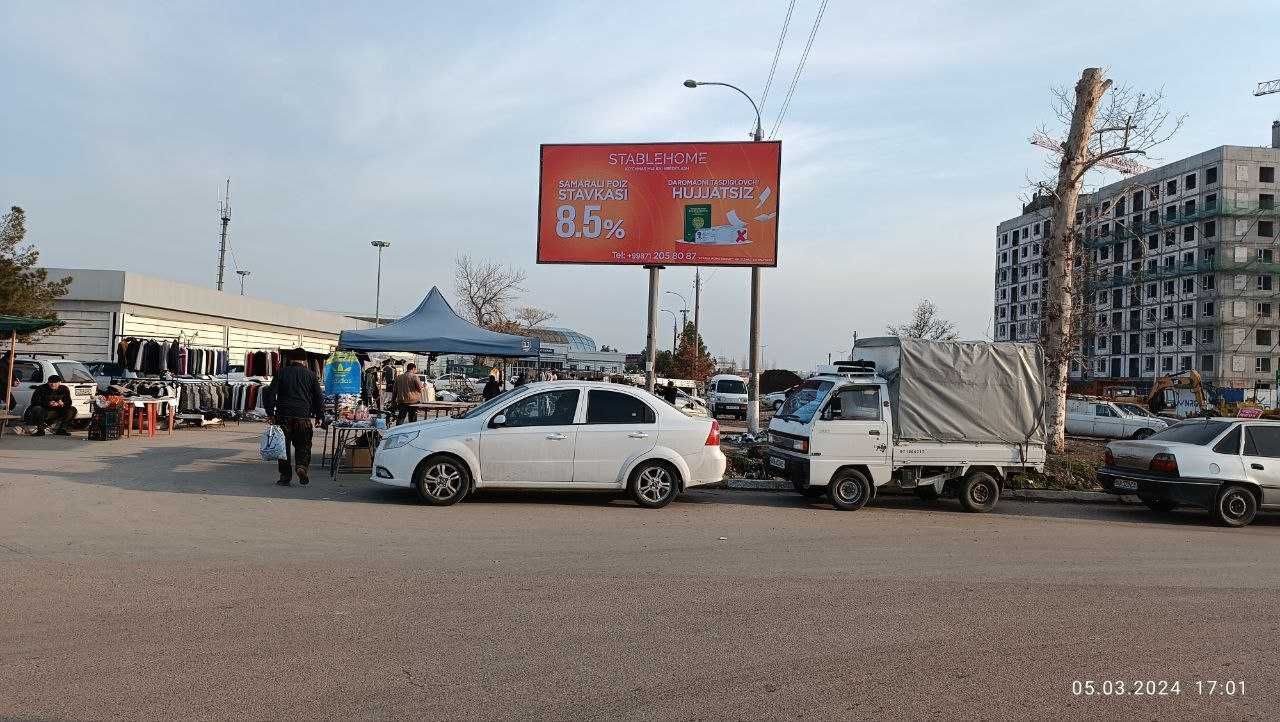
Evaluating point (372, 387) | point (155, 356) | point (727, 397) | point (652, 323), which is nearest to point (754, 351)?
point (652, 323)

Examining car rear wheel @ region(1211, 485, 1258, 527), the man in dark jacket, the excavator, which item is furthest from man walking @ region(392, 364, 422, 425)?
the excavator

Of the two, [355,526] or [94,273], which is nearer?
[355,526]

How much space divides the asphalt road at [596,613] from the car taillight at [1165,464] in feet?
3.76

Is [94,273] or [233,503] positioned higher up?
[94,273]

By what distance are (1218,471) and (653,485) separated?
758 centimetres

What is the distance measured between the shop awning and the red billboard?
2.28m

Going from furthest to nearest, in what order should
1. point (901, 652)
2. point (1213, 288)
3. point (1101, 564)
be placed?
point (1213, 288) → point (1101, 564) → point (901, 652)

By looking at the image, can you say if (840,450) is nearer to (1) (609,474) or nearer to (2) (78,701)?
(1) (609,474)

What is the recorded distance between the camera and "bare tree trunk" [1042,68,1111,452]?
18.4 meters

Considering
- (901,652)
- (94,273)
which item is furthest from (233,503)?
(94,273)

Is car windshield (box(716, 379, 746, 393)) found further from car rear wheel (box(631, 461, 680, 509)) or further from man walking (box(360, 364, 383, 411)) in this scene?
car rear wheel (box(631, 461, 680, 509))

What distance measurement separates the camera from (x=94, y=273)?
32438 mm

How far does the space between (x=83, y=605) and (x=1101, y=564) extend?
8.62 meters

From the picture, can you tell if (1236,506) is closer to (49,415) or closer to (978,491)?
(978,491)
